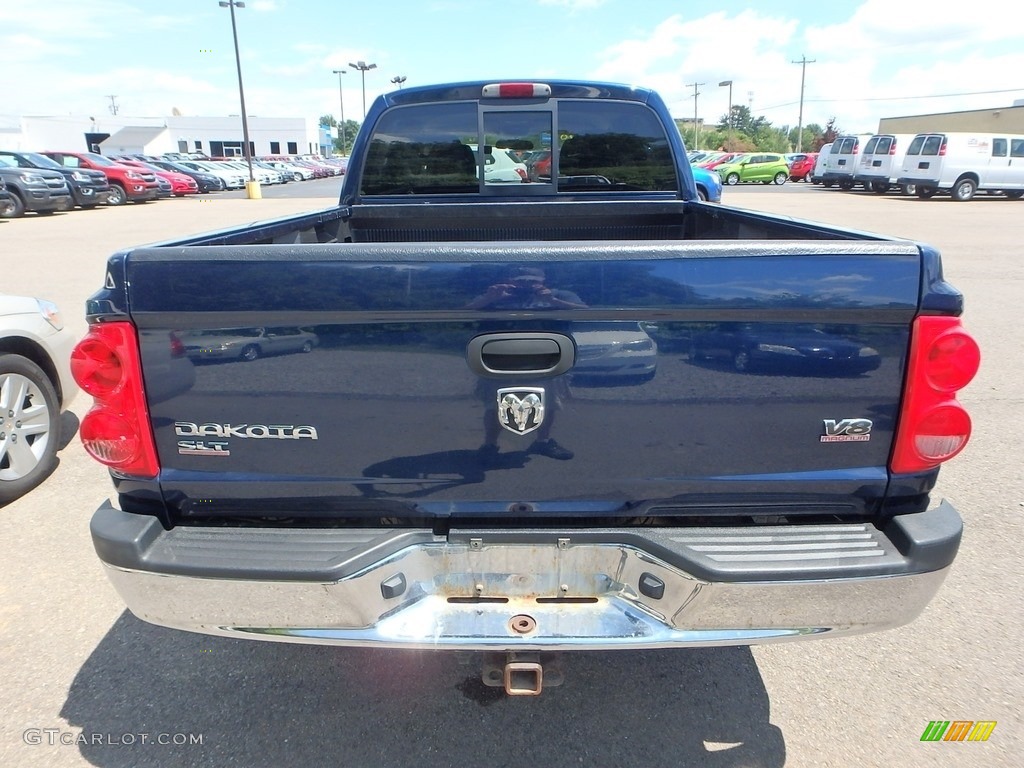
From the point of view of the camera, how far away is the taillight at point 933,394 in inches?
73.3

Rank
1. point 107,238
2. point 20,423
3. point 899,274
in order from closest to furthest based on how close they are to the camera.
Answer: point 899,274, point 20,423, point 107,238

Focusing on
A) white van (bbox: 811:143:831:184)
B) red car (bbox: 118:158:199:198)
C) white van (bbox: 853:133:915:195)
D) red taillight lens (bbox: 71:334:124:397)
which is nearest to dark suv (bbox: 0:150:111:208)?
red car (bbox: 118:158:199:198)

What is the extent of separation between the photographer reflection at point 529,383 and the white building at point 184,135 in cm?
9482

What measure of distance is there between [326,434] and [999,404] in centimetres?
564

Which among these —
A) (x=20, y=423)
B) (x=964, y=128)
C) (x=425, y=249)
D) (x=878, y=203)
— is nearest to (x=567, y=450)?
(x=425, y=249)

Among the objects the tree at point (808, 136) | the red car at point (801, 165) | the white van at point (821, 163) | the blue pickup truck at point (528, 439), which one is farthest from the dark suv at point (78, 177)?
the tree at point (808, 136)

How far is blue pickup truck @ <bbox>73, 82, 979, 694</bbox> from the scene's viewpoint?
1.81m

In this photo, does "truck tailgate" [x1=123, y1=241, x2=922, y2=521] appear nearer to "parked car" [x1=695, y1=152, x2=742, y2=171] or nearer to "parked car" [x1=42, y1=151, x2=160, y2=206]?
"parked car" [x1=42, y1=151, x2=160, y2=206]

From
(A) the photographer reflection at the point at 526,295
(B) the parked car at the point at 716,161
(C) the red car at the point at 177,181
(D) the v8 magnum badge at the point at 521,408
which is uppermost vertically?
(B) the parked car at the point at 716,161

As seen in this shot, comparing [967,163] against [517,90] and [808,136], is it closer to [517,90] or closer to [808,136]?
[517,90]

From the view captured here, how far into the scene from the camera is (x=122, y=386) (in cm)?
191

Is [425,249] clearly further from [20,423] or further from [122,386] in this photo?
[20,423]

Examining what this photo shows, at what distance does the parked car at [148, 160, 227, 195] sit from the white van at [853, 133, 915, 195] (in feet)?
100.0

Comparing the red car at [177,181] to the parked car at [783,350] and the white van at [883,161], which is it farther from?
the parked car at [783,350]
